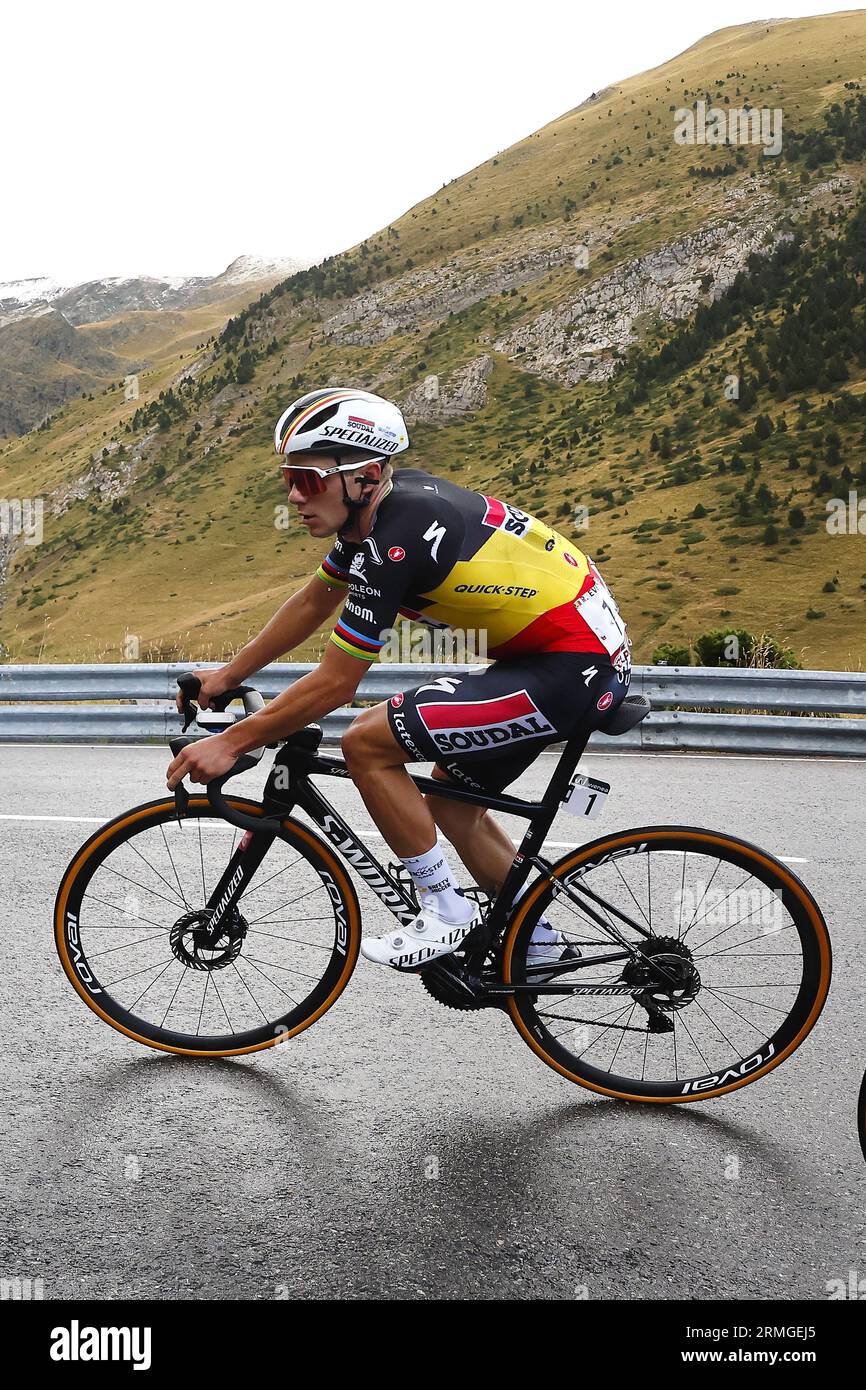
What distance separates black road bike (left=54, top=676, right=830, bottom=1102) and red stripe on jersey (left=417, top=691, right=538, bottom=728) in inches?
8.8

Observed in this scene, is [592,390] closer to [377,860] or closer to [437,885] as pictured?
[377,860]

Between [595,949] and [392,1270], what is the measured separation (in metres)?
1.18

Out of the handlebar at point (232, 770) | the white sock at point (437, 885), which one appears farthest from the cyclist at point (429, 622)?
the handlebar at point (232, 770)

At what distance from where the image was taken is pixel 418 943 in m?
3.47

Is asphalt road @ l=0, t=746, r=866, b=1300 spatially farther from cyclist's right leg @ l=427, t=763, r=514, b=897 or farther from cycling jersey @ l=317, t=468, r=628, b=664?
cycling jersey @ l=317, t=468, r=628, b=664

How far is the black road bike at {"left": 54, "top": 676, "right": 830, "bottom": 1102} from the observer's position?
3.56 meters

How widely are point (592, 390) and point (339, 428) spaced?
70918 mm

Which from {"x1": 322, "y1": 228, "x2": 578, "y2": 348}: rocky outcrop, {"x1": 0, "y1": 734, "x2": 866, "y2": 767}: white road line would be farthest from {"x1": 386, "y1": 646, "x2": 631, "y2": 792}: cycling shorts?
{"x1": 322, "y1": 228, "x2": 578, "y2": 348}: rocky outcrop

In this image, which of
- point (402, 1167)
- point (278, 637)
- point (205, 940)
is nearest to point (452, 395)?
point (278, 637)

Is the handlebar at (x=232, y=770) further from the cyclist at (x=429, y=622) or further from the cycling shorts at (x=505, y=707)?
the cycling shorts at (x=505, y=707)

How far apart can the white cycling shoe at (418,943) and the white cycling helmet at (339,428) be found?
1303mm

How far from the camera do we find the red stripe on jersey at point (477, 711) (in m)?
3.38

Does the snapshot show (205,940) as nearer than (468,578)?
No

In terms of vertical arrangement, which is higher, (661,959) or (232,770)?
(232,770)
